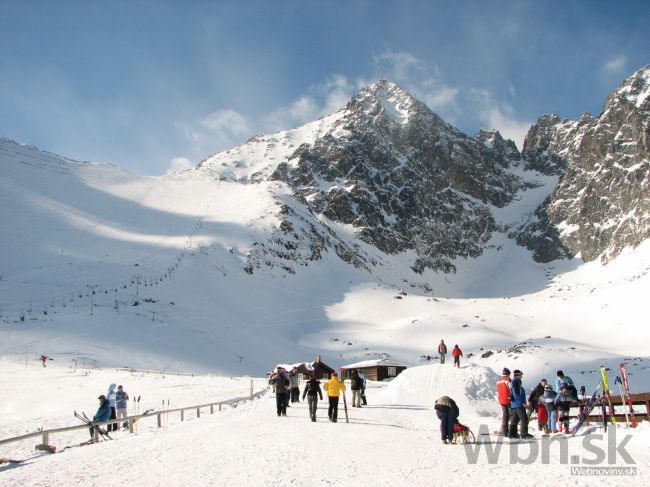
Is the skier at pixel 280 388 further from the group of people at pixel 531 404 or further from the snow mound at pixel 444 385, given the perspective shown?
the snow mound at pixel 444 385

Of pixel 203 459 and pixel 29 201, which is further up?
pixel 29 201

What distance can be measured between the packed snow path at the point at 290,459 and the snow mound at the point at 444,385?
10.1 meters

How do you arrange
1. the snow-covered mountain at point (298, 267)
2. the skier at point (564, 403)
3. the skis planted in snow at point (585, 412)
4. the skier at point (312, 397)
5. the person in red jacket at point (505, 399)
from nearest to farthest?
1. the person in red jacket at point (505, 399)
2. the skis planted in snow at point (585, 412)
3. the skier at point (564, 403)
4. the skier at point (312, 397)
5. the snow-covered mountain at point (298, 267)

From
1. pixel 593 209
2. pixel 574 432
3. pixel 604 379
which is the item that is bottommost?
pixel 574 432

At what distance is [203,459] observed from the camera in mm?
10602

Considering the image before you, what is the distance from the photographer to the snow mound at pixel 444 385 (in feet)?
88.9

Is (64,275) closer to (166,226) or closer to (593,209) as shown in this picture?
(166,226)

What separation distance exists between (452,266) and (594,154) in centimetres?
6150

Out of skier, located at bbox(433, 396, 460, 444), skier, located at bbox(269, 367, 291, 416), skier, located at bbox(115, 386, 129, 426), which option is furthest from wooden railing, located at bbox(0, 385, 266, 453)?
skier, located at bbox(433, 396, 460, 444)

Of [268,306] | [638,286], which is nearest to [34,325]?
[268,306]

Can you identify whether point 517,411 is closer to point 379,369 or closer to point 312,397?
point 312,397

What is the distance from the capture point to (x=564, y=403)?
46.7ft

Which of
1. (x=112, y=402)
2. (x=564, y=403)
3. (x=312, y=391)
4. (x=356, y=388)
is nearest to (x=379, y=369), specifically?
(x=356, y=388)

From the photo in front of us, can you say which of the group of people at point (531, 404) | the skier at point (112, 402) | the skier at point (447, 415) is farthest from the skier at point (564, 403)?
the skier at point (112, 402)
